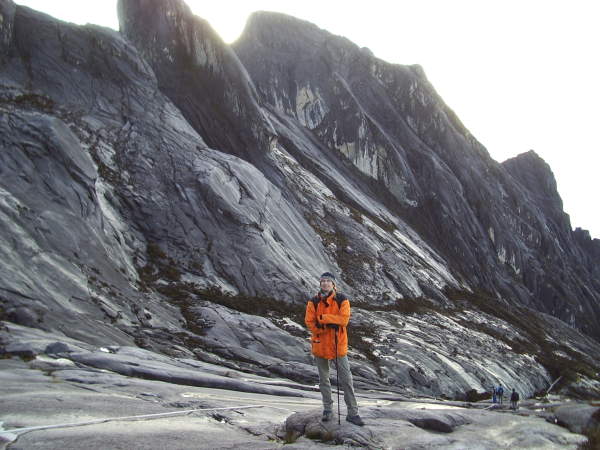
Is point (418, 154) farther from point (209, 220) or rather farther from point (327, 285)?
point (327, 285)

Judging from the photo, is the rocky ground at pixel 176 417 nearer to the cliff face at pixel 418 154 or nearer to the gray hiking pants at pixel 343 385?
the gray hiking pants at pixel 343 385

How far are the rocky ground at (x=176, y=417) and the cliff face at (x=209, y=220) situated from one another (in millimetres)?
4330

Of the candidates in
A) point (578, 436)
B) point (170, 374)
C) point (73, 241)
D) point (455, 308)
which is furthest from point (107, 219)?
point (455, 308)

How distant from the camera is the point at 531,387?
35656 mm

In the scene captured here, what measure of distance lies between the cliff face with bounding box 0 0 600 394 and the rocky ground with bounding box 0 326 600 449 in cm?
433

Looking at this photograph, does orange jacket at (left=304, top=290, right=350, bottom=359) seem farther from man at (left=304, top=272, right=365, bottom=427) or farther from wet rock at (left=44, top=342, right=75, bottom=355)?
wet rock at (left=44, top=342, right=75, bottom=355)

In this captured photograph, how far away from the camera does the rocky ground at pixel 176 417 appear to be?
6.65 meters

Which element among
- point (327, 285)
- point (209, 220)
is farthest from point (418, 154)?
point (327, 285)

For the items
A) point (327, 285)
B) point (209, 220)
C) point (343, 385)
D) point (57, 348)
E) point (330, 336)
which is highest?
point (209, 220)

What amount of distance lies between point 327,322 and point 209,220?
2457cm

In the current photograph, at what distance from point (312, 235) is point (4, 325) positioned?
29.8 meters

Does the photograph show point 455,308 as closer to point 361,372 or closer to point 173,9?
point 361,372

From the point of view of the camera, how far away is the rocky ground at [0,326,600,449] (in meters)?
6.65

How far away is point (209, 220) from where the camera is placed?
31969 mm
